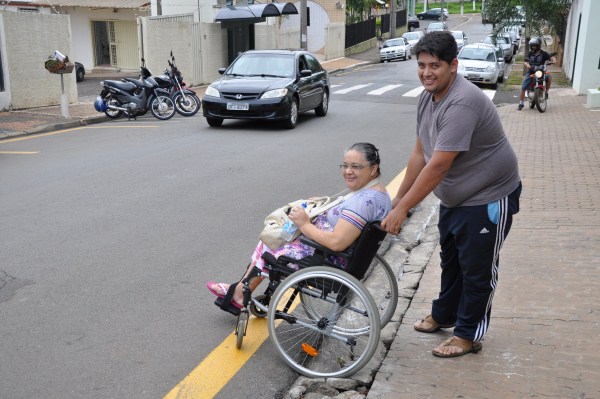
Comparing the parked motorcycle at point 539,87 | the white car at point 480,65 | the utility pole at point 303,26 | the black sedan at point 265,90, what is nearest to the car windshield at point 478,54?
the white car at point 480,65

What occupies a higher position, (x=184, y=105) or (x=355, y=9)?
(x=355, y=9)

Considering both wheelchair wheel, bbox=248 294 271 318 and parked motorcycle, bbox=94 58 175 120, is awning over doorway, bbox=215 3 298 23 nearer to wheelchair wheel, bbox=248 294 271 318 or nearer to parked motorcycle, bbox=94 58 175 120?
parked motorcycle, bbox=94 58 175 120

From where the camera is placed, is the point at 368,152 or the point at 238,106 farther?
the point at 238,106

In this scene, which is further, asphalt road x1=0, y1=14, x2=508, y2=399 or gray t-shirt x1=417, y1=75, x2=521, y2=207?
asphalt road x1=0, y1=14, x2=508, y2=399

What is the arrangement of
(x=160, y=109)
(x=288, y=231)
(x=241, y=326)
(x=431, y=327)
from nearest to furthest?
1. (x=288, y=231)
2. (x=241, y=326)
3. (x=431, y=327)
4. (x=160, y=109)

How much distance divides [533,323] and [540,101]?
12.9 metres

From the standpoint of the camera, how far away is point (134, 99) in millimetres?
15961

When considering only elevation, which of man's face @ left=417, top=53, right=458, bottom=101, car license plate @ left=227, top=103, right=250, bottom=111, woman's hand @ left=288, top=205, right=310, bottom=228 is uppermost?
man's face @ left=417, top=53, right=458, bottom=101

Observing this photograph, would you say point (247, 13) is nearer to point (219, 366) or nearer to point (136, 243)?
Answer: point (136, 243)

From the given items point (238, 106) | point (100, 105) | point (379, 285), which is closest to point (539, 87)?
point (238, 106)

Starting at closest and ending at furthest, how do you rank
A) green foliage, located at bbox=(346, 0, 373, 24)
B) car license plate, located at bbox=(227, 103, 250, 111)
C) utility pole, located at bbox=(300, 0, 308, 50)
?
car license plate, located at bbox=(227, 103, 250, 111) → utility pole, located at bbox=(300, 0, 308, 50) → green foliage, located at bbox=(346, 0, 373, 24)

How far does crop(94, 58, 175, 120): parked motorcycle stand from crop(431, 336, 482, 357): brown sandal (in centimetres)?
1270

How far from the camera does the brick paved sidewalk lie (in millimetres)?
3688

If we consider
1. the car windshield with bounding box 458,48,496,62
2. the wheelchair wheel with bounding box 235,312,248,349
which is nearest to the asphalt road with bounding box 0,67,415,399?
the wheelchair wheel with bounding box 235,312,248,349
